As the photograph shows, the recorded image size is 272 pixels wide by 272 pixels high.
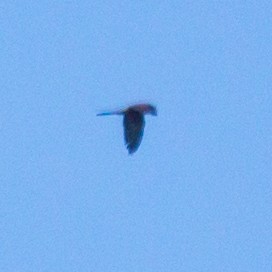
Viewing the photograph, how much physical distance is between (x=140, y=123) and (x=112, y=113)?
8cm

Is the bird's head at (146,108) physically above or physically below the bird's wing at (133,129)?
above

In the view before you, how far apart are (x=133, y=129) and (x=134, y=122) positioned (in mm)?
25

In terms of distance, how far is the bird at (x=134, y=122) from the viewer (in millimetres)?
3375

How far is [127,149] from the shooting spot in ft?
11.1

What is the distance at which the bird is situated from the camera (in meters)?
3.38

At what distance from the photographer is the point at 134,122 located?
3.42 meters

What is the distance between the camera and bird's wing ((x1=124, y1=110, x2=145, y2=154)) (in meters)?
3.37

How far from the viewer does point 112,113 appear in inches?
136

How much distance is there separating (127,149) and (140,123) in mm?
93

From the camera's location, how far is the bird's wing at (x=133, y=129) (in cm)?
337

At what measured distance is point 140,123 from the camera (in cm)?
342

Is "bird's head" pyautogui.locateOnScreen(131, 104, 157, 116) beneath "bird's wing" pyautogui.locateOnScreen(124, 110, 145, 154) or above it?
above

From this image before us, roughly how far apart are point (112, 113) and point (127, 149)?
13cm
